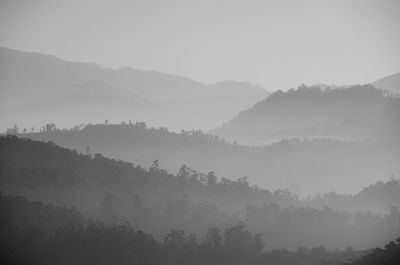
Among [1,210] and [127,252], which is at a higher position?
[1,210]

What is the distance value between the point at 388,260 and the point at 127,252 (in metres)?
76.5

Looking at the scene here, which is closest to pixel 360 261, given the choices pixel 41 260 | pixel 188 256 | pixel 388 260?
pixel 388 260

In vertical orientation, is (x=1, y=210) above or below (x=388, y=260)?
above

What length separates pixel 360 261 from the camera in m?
158

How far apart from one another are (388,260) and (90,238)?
84.8 meters

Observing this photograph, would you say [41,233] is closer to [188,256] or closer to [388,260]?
[188,256]

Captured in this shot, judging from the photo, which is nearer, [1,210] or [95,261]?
[95,261]

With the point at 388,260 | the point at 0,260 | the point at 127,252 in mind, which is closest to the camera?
the point at 388,260

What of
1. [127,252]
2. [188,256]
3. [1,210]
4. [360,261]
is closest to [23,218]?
[1,210]

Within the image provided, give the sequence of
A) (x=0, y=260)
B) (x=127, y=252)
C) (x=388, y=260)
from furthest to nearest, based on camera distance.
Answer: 1. (x=127, y=252)
2. (x=0, y=260)
3. (x=388, y=260)

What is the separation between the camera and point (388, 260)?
150125 mm

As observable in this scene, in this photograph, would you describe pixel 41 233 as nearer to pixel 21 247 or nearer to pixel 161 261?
pixel 21 247

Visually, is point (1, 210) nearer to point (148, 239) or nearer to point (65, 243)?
point (65, 243)

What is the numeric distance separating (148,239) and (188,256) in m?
13.5
